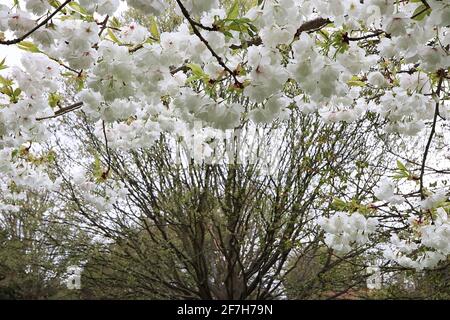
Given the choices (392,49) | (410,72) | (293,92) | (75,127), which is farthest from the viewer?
(75,127)

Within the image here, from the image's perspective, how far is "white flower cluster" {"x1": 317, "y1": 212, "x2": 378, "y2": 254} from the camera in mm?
2473

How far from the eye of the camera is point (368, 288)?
6.59 metres

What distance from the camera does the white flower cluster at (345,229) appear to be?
2.47m

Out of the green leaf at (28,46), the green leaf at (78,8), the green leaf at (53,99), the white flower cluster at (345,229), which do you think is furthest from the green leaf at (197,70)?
the white flower cluster at (345,229)

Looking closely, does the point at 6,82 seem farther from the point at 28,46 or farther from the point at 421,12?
the point at 421,12

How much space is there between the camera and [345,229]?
255 centimetres

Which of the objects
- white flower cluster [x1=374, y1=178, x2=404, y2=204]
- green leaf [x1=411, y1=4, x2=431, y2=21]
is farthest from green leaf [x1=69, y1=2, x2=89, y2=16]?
white flower cluster [x1=374, y1=178, x2=404, y2=204]

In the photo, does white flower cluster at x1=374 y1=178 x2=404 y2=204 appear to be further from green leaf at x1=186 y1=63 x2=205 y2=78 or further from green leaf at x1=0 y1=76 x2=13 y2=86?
green leaf at x1=0 y1=76 x2=13 y2=86

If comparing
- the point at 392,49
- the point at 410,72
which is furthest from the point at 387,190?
the point at 392,49

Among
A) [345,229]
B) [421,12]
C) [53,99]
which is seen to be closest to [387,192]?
[345,229]

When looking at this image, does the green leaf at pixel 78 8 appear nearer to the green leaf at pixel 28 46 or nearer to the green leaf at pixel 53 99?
the green leaf at pixel 28 46
